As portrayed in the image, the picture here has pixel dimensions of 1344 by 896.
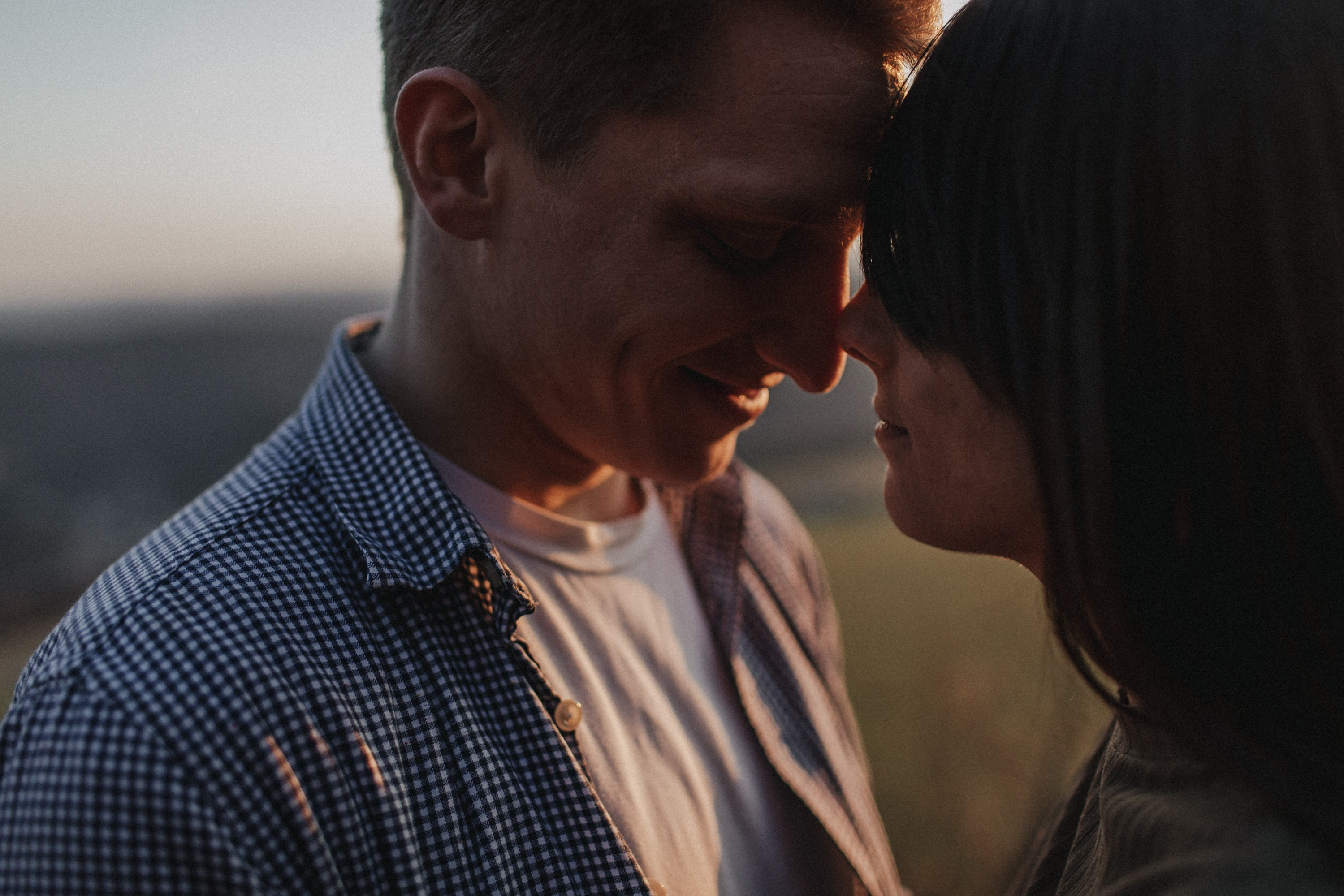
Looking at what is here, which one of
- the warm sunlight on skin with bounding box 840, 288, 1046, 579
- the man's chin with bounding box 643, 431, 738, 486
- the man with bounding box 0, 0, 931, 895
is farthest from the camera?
the man's chin with bounding box 643, 431, 738, 486

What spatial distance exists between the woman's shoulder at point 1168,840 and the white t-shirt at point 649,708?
1.70 ft

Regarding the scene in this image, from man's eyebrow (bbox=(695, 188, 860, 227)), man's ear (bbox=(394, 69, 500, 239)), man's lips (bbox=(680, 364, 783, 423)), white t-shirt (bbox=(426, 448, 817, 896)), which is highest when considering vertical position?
man's ear (bbox=(394, 69, 500, 239))

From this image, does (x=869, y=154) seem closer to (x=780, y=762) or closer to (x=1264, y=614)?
(x=1264, y=614)

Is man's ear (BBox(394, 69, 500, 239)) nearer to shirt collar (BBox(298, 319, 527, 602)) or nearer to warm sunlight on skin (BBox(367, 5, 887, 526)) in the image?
warm sunlight on skin (BBox(367, 5, 887, 526))

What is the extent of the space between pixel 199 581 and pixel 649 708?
2.75 feet

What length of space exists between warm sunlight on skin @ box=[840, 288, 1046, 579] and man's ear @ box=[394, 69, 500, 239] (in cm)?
71

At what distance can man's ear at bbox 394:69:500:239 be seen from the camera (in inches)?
64.9

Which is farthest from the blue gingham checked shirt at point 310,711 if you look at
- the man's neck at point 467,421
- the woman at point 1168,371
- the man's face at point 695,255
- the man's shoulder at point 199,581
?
the woman at point 1168,371

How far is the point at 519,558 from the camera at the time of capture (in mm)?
1771

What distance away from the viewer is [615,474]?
2166mm

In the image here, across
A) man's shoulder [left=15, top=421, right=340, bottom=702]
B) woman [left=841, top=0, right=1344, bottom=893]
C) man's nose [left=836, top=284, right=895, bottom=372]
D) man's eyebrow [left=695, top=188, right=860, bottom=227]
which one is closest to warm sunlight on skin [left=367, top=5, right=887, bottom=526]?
man's eyebrow [left=695, top=188, right=860, bottom=227]

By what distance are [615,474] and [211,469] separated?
484cm

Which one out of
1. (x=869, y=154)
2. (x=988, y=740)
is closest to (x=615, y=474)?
(x=869, y=154)

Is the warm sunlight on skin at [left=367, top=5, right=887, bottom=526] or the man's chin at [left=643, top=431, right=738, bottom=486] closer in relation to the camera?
the warm sunlight on skin at [left=367, top=5, right=887, bottom=526]
